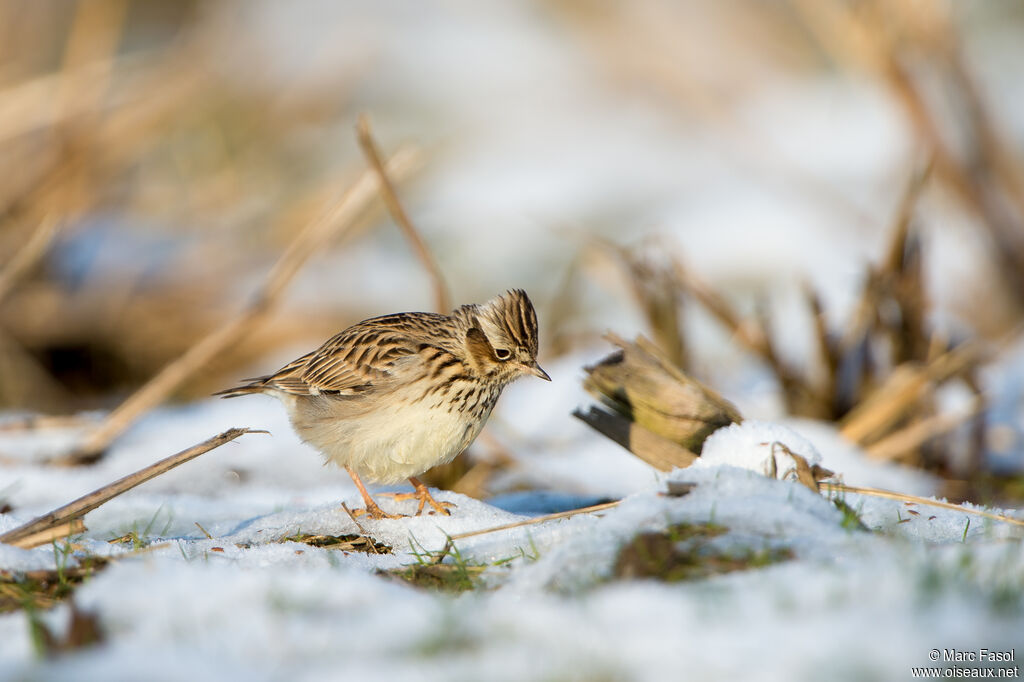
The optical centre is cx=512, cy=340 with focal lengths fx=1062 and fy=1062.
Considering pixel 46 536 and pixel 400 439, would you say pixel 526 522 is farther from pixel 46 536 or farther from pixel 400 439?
pixel 46 536

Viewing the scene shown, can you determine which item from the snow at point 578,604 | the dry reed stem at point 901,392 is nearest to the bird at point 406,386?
the snow at point 578,604

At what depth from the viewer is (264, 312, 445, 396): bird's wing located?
507 centimetres

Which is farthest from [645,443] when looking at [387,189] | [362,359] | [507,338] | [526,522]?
[387,189]

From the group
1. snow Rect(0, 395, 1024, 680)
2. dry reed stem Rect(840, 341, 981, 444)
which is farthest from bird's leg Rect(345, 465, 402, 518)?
dry reed stem Rect(840, 341, 981, 444)

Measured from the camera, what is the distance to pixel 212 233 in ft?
32.8

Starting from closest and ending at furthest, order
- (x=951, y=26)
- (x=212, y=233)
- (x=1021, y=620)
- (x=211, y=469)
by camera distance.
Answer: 1. (x=1021, y=620)
2. (x=211, y=469)
3. (x=951, y=26)
4. (x=212, y=233)

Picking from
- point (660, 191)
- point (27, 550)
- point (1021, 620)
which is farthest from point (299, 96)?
point (1021, 620)

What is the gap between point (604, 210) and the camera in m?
14.3

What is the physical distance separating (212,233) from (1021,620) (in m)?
8.74

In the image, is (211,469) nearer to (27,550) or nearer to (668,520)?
(27,550)

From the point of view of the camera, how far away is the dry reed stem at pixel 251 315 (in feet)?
19.4

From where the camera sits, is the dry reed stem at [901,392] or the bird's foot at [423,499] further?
the dry reed stem at [901,392]

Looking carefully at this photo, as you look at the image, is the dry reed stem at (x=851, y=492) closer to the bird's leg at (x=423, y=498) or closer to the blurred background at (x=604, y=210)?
the bird's leg at (x=423, y=498)

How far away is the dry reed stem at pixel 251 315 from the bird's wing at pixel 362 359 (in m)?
0.65
